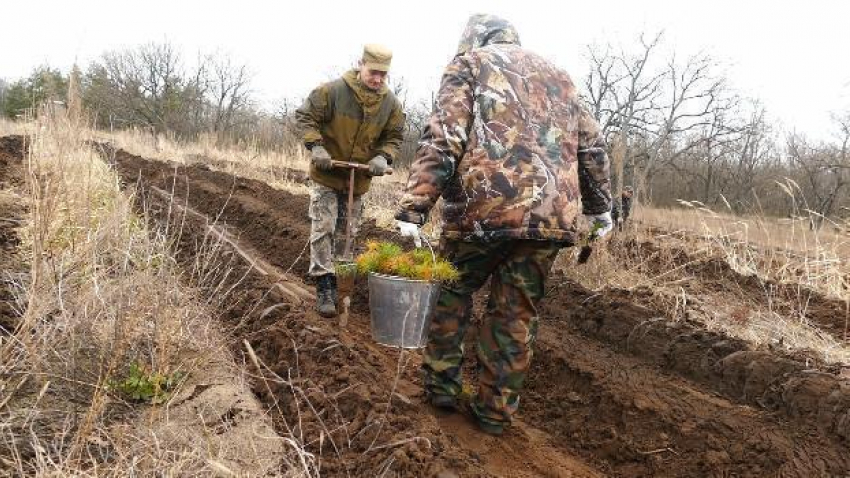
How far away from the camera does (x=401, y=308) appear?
361cm

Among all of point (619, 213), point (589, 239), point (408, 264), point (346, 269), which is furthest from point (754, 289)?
point (408, 264)

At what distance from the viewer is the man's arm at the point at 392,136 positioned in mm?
5371

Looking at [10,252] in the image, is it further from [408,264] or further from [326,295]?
[408,264]

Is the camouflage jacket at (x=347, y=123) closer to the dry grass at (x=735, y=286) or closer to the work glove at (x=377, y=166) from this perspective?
the work glove at (x=377, y=166)

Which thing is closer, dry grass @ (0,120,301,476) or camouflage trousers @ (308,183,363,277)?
dry grass @ (0,120,301,476)

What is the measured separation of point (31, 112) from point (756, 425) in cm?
496

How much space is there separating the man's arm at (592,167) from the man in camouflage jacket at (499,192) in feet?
0.05

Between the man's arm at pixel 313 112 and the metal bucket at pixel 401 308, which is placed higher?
the man's arm at pixel 313 112

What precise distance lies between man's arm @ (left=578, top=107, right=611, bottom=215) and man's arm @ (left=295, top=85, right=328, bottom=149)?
214 cm

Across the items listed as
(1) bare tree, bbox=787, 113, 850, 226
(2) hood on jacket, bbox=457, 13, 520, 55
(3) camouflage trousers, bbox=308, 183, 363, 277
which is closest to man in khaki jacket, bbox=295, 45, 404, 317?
(3) camouflage trousers, bbox=308, 183, 363, 277

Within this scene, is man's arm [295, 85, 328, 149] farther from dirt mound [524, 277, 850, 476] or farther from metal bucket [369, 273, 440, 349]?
A: dirt mound [524, 277, 850, 476]

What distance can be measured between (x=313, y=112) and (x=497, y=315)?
243 centimetres

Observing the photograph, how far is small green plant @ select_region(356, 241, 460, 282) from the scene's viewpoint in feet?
11.2

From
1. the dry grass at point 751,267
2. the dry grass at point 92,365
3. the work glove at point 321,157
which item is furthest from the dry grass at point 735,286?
the dry grass at point 92,365
